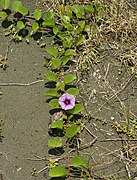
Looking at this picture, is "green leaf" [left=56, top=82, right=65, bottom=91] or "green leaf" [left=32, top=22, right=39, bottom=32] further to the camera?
"green leaf" [left=32, top=22, right=39, bottom=32]

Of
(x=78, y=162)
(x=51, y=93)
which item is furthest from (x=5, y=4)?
(x=78, y=162)

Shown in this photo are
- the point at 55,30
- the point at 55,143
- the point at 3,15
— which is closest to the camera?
the point at 55,143

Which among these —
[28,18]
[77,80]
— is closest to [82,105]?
[77,80]

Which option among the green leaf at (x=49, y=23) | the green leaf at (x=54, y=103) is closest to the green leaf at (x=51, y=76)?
the green leaf at (x=54, y=103)

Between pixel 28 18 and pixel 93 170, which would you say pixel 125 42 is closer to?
pixel 28 18

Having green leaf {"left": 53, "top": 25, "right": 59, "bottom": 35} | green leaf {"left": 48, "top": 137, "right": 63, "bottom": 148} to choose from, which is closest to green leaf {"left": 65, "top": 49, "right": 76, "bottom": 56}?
green leaf {"left": 53, "top": 25, "right": 59, "bottom": 35}

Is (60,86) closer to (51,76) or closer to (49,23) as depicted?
(51,76)

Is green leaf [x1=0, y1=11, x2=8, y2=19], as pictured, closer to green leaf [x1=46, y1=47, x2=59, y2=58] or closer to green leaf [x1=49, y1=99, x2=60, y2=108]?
green leaf [x1=46, y1=47, x2=59, y2=58]
